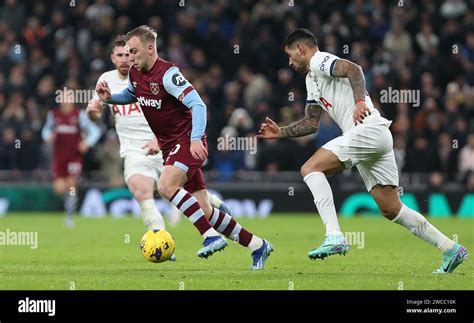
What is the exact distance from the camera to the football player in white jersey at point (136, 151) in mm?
12875

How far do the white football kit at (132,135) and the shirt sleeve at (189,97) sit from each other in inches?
101

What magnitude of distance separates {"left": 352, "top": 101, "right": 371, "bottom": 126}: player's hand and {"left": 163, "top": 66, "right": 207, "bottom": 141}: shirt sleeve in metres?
1.40

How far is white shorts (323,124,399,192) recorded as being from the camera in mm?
10625


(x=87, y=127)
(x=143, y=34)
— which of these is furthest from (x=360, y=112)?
(x=87, y=127)

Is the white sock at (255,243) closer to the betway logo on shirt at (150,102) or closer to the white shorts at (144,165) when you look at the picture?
the betway logo on shirt at (150,102)

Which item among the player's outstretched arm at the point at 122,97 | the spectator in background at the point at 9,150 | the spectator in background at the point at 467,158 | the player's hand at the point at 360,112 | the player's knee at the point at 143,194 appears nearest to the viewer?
the player's hand at the point at 360,112

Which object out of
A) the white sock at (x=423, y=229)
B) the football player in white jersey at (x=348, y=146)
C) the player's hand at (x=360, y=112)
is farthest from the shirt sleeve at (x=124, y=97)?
the white sock at (x=423, y=229)

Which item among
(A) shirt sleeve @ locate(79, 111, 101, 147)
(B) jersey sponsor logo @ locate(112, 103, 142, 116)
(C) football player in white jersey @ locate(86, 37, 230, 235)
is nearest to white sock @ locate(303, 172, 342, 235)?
(C) football player in white jersey @ locate(86, 37, 230, 235)

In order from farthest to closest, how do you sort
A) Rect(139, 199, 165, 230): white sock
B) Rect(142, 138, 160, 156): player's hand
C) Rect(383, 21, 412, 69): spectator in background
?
Rect(383, 21, 412, 69): spectator in background < Rect(139, 199, 165, 230): white sock < Rect(142, 138, 160, 156): player's hand

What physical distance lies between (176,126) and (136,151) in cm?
238

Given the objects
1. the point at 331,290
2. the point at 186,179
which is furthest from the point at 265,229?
the point at 331,290

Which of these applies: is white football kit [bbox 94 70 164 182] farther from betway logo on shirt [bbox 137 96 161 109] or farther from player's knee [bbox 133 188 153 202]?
betway logo on shirt [bbox 137 96 161 109]

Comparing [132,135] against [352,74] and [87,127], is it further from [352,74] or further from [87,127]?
[87,127]

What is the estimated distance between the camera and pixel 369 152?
10711 mm
